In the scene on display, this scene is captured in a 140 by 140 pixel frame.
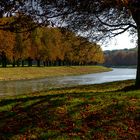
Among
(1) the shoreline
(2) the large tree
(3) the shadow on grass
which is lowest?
(1) the shoreline

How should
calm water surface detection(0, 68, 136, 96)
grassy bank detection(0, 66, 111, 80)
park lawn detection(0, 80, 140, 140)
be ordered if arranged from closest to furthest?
park lawn detection(0, 80, 140, 140) → calm water surface detection(0, 68, 136, 96) → grassy bank detection(0, 66, 111, 80)

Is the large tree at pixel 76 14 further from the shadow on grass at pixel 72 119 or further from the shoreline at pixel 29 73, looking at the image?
the shoreline at pixel 29 73

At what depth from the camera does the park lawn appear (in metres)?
11.9

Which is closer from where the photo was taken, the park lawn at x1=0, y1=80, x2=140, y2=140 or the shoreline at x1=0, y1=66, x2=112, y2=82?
the park lawn at x1=0, y1=80, x2=140, y2=140

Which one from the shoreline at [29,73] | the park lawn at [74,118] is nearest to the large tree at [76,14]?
the park lawn at [74,118]

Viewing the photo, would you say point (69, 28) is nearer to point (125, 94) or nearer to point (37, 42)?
point (125, 94)

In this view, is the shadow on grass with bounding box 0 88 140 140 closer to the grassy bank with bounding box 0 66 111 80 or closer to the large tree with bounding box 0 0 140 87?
the large tree with bounding box 0 0 140 87

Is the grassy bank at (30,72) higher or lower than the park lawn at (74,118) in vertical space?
lower

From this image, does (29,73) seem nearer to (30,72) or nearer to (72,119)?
(30,72)

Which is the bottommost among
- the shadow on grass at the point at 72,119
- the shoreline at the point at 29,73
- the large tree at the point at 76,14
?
the shoreline at the point at 29,73

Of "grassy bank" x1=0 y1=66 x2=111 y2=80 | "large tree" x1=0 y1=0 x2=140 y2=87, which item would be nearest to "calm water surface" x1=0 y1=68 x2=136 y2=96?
"grassy bank" x1=0 y1=66 x2=111 y2=80

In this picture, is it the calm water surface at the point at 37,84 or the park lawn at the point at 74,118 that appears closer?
the park lawn at the point at 74,118

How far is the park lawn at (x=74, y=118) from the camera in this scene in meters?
11.9

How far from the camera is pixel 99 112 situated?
13789 mm
